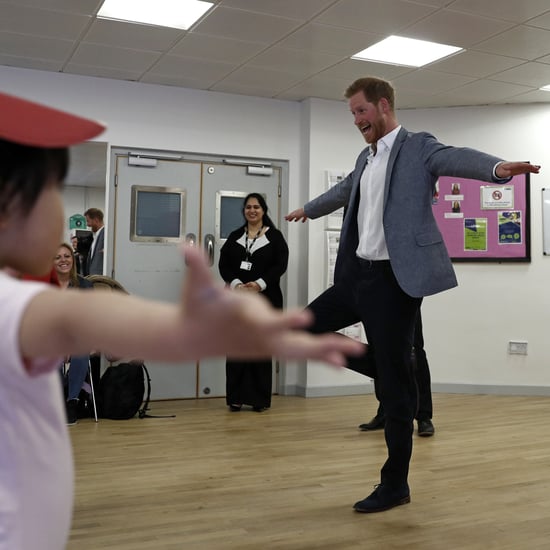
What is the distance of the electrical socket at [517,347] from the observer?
5812 millimetres

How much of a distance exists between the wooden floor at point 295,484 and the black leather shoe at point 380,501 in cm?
3

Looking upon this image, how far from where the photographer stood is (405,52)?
480 centimetres

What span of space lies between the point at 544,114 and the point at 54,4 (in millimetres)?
4343

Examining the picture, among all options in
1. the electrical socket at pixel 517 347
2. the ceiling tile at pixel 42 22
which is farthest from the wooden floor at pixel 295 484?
the ceiling tile at pixel 42 22

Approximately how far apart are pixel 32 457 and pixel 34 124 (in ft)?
1.12

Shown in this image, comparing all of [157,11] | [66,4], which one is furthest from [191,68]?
[66,4]

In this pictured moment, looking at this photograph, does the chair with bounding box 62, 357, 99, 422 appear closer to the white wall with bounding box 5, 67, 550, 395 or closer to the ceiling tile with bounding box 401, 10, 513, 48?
the white wall with bounding box 5, 67, 550, 395

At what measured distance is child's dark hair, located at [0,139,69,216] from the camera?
0.62 m

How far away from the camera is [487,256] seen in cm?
586

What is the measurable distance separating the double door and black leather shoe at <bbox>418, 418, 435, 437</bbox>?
80.5 inches

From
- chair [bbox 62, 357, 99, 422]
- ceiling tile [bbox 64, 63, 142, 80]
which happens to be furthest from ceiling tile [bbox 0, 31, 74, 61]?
chair [bbox 62, 357, 99, 422]

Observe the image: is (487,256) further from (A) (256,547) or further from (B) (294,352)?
(B) (294,352)

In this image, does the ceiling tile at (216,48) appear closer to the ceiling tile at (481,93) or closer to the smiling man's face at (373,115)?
the ceiling tile at (481,93)

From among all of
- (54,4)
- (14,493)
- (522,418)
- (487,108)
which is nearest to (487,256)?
(487,108)
